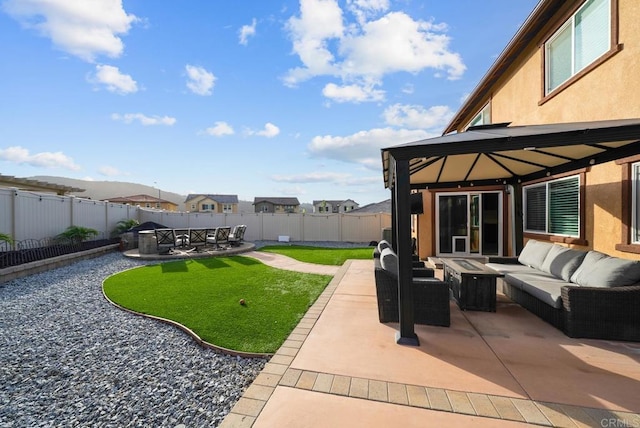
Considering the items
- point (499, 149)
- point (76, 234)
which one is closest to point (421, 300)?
point (499, 149)

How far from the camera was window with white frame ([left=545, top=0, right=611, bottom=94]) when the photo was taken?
4702 millimetres

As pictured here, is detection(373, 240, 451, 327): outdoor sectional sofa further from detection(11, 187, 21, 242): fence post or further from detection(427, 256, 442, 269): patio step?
detection(11, 187, 21, 242): fence post

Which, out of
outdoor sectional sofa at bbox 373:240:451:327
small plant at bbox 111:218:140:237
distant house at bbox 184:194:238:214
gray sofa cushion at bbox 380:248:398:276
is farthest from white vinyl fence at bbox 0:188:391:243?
distant house at bbox 184:194:238:214

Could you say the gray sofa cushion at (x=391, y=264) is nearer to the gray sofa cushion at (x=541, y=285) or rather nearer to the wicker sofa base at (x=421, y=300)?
the wicker sofa base at (x=421, y=300)

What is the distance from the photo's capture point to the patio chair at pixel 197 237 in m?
12.7

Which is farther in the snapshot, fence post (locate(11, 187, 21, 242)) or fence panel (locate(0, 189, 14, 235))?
fence post (locate(11, 187, 21, 242))

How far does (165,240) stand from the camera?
11.8 m

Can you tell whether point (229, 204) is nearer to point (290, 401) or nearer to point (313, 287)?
point (313, 287)

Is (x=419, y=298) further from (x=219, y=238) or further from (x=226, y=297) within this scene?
(x=219, y=238)

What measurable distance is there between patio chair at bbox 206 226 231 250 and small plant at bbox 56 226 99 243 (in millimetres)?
5112

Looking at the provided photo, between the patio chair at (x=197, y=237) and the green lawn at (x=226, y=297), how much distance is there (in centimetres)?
316

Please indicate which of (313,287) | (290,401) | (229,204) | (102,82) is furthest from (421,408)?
(229,204)

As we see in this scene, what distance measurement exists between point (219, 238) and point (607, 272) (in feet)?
41.7

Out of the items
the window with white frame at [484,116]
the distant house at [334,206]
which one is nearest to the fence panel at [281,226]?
the window with white frame at [484,116]
